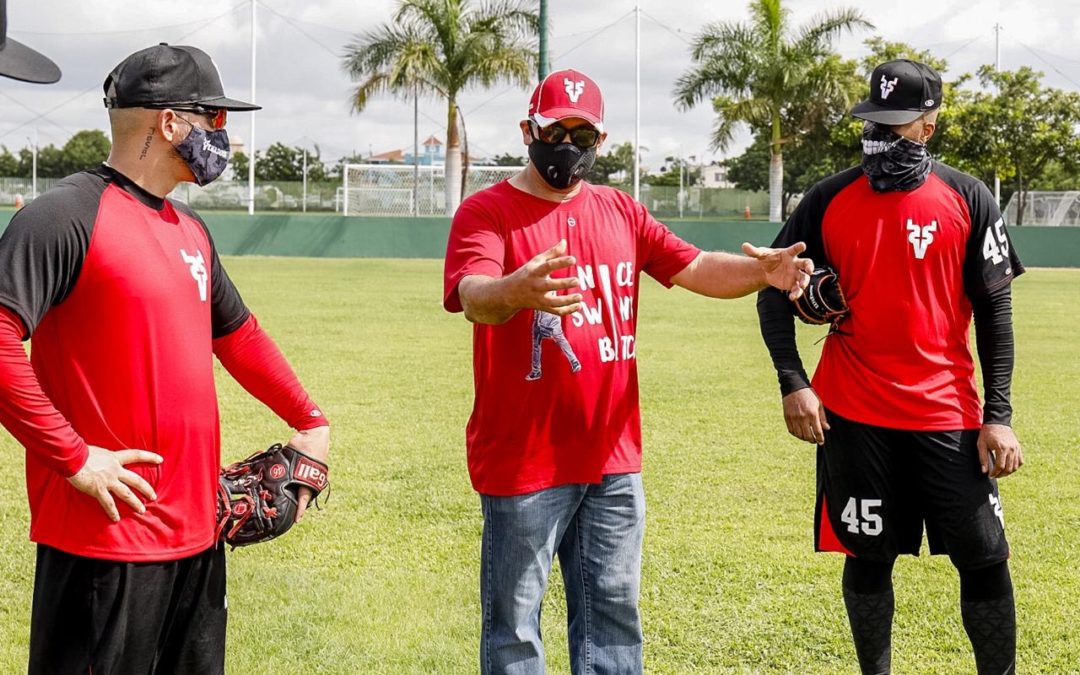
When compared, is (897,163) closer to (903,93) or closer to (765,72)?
(903,93)

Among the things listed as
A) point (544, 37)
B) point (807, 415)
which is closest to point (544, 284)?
point (807, 415)

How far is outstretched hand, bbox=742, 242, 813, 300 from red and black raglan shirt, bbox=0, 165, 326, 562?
5.98 feet

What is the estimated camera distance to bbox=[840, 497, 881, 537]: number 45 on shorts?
4.29m

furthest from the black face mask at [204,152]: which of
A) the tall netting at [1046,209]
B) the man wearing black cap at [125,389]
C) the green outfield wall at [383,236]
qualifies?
the tall netting at [1046,209]

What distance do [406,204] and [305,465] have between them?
43166 mm

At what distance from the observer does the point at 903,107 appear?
444 cm

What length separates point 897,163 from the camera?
433 cm

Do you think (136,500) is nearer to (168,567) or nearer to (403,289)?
(168,567)

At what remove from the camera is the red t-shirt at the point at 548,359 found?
11.9 feet

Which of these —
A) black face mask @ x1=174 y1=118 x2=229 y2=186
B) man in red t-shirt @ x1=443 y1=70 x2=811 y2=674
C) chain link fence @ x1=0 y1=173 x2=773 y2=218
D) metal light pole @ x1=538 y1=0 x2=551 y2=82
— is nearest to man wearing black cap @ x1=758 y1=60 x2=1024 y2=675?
man in red t-shirt @ x1=443 y1=70 x2=811 y2=674

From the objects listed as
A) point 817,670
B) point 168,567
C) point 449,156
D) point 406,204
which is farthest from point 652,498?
point 406,204

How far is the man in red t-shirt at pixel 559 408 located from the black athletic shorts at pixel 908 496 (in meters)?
0.93

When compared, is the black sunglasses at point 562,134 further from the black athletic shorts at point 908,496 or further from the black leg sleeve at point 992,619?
the black leg sleeve at point 992,619

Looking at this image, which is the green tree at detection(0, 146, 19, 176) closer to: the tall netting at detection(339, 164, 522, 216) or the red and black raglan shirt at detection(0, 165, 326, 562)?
the tall netting at detection(339, 164, 522, 216)
